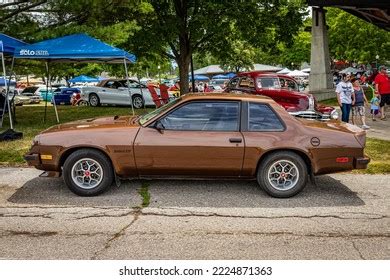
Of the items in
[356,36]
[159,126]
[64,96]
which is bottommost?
[159,126]

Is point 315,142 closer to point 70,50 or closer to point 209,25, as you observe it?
point 70,50

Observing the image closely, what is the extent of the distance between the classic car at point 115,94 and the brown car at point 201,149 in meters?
15.7

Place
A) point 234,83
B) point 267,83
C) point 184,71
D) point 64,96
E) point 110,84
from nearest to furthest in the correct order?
point 267,83, point 234,83, point 184,71, point 110,84, point 64,96

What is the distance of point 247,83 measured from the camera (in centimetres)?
1345

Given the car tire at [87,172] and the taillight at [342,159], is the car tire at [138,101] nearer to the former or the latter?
the car tire at [87,172]

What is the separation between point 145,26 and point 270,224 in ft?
53.4

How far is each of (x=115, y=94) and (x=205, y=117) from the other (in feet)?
56.5

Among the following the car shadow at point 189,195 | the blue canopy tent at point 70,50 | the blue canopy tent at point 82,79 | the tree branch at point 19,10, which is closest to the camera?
the car shadow at point 189,195

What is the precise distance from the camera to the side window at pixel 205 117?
6.25 meters

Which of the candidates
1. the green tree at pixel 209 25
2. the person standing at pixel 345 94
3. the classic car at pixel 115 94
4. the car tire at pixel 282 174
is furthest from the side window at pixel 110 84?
the car tire at pixel 282 174

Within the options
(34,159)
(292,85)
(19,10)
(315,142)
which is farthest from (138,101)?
(315,142)

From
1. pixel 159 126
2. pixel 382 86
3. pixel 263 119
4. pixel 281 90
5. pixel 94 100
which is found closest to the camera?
pixel 159 126

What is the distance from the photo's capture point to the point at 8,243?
454 centimetres

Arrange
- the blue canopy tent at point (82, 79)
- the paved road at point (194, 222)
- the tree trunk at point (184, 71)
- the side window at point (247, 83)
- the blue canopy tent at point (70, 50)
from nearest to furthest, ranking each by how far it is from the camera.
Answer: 1. the paved road at point (194, 222)
2. the blue canopy tent at point (70, 50)
3. the side window at point (247, 83)
4. the tree trunk at point (184, 71)
5. the blue canopy tent at point (82, 79)
